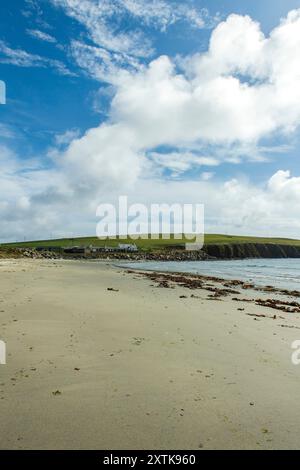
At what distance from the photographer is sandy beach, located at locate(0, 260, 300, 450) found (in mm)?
4961

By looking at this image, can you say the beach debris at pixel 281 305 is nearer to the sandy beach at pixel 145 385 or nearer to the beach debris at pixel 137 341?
the sandy beach at pixel 145 385

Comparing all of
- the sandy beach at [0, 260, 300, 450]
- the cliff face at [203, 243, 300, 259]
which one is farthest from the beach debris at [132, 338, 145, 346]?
the cliff face at [203, 243, 300, 259]

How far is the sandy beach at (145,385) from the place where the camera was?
496 centimetres

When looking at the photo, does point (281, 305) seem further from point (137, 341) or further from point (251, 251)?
point (251, 251)

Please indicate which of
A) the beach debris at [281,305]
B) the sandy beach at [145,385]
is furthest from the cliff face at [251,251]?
the sandy beach at [145,385]

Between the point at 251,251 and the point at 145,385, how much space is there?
175417mm

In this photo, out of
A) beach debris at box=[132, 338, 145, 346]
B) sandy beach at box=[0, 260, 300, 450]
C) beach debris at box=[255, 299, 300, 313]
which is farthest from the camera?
beach debris at box=[255, 299, 300, 313]

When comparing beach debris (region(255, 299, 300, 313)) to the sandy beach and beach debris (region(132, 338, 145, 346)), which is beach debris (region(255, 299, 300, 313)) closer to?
the sandy beach

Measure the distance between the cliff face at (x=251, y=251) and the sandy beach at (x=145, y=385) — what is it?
143452mm

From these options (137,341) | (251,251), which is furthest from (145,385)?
(251,251)

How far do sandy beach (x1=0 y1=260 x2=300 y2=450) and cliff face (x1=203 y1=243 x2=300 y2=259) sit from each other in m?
143

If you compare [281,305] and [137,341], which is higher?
[137,341]

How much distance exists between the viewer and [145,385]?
675cm
